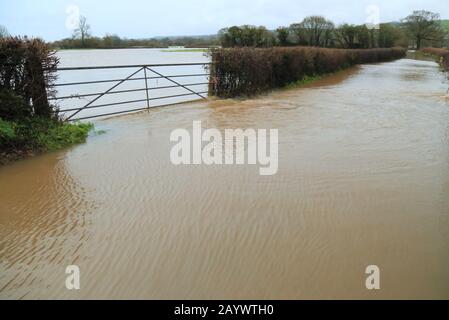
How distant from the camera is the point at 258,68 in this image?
51.4 feet

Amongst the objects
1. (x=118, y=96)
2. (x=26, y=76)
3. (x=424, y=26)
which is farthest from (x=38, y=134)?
(x=424, y=26)

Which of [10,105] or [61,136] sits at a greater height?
[10,105]

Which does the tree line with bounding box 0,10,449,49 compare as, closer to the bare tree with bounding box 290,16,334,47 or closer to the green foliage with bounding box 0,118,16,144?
the bare tree with bounding box 290,16,334,47

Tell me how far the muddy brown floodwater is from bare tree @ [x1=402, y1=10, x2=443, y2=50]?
70.4 m

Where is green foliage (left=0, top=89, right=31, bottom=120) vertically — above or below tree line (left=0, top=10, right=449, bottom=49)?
below

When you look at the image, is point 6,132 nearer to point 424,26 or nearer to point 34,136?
point 34,136

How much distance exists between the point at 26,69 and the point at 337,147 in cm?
627

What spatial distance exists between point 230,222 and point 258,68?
1219 centimetres

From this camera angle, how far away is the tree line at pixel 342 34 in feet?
98.7

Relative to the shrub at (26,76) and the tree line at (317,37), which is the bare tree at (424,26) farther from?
the shrub at (26,76)

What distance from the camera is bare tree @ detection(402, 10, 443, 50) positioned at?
67.4m

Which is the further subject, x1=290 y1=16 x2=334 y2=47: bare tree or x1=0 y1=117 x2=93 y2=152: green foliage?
x1=290 y1=16 x2=334 y2=47: bare tree

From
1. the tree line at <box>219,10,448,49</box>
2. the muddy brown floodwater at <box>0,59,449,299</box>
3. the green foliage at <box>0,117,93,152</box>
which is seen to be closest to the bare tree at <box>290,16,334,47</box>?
the tree line at <box>219,10,448,49</box>

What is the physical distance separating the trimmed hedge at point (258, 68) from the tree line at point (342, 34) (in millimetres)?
3313
